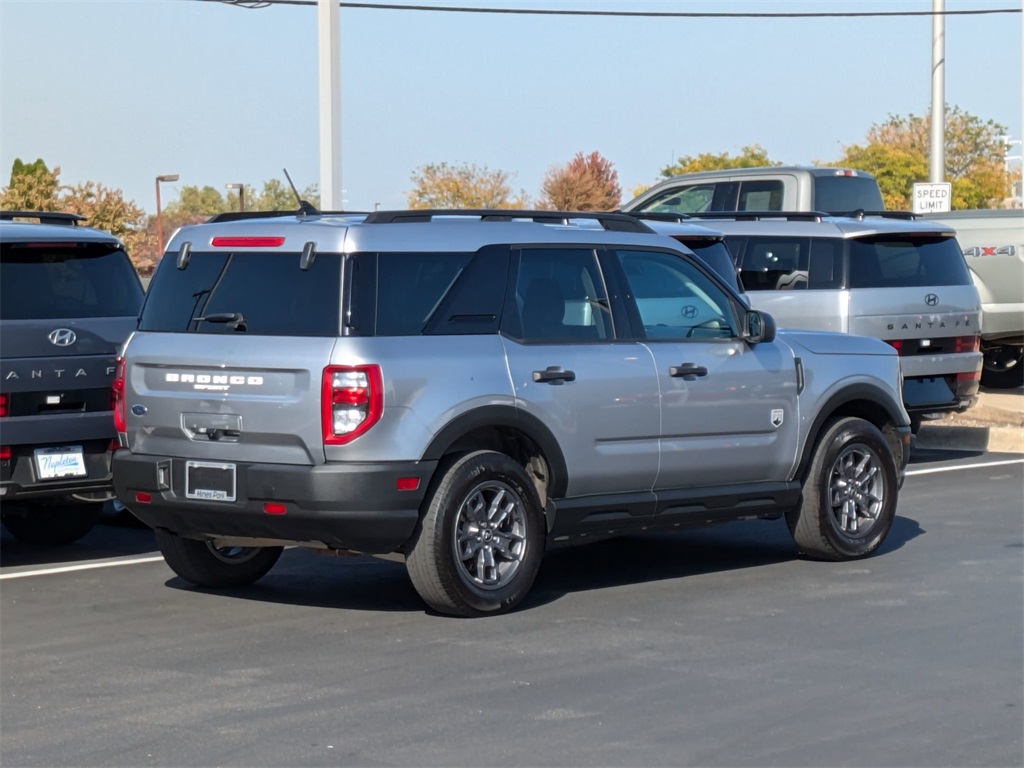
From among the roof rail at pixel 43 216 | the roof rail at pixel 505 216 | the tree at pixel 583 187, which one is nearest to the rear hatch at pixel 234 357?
the roof rail at pixel 505 216

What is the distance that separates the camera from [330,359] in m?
7.79

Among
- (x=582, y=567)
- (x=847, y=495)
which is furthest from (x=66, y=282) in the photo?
(x=847, y=495)

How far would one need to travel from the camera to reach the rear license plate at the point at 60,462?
31.4 feet

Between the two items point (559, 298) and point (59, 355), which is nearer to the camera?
point (559, 298)

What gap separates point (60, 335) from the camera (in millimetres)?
9727

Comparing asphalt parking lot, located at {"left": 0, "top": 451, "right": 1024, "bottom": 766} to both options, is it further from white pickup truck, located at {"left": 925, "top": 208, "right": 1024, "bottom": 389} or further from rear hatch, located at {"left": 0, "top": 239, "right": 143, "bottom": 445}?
white pickup truck, located at {"left": 925, "top": 208, "right": 1024, "bottom": 389}

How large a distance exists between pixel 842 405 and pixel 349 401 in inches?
146

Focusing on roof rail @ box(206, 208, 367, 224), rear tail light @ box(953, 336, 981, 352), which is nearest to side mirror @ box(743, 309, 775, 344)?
roof rail @ box(206, 208, 367, 224)

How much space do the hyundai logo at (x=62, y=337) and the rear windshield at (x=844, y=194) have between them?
33.6ft

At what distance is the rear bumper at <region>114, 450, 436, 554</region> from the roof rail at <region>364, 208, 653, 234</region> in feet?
4.30

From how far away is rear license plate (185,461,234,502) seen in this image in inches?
318

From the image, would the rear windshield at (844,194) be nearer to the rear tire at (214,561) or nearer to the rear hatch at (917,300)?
the rear hatch at (917,300)

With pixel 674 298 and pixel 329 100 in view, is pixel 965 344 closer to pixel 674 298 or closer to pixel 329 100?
pixel 674 298

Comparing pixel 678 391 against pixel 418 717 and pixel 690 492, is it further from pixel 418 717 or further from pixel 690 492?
pixel 418 717
